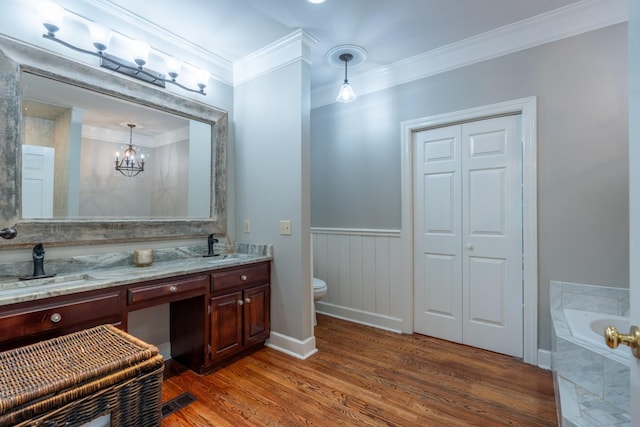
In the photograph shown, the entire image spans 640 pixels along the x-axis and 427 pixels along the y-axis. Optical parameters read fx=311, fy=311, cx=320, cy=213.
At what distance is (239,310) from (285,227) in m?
0.73

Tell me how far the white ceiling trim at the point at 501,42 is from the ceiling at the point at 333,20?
0.07 meters

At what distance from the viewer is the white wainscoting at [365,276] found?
2.96 m

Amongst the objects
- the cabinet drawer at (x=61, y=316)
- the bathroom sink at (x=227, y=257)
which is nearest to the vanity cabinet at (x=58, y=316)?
the cabinet drawer at (x=61, y=316)

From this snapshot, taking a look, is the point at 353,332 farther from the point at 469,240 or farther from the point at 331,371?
the point at 469,240

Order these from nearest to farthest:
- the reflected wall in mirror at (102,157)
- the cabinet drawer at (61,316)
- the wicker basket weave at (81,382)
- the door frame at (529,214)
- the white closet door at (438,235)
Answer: the wicker basket weave at (81,382)
the cabinet drawer at (61,316)
the reflected wall in mirror at (102,157)
the door frame at (529,214)
the white closet door at (438,235)

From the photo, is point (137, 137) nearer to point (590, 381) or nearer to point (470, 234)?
point (470, 234)

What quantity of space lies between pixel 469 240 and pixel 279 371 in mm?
1851

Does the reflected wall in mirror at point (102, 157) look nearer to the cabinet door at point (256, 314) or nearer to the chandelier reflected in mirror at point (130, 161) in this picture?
the chandelier reflected in mirror at point (130, 161)

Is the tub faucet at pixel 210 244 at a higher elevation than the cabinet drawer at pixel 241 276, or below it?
higher

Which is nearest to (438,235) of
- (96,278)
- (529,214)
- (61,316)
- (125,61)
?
(529,214)

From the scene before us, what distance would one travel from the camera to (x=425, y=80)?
2807 millimetres

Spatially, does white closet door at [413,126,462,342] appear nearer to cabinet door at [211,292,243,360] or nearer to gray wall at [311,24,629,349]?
gray wall at [311,24,629,349]

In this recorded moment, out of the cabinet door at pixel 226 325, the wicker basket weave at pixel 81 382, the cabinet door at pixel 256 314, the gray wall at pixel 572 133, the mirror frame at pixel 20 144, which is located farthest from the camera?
the cabinet door at pixel 256 314

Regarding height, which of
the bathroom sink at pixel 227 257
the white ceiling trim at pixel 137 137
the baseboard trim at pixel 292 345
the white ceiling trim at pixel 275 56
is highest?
the white ceiling trim at pixel 275 56
